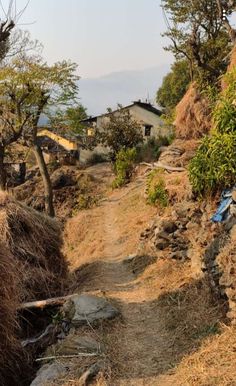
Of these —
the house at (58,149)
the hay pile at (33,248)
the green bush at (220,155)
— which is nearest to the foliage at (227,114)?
the green bush at (220,155)

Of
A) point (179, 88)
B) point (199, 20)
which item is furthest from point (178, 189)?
point (179, 88)

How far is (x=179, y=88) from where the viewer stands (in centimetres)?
4384

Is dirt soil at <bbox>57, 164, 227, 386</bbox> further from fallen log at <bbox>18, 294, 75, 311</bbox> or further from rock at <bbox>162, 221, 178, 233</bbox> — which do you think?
fallen log at <bbox>18, 294, 75, 311</bbox>

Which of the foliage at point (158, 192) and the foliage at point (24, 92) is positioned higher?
the foliage at point (24, 92)

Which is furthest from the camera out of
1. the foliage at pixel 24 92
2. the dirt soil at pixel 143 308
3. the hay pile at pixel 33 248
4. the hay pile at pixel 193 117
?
the foliage at pixel 24 92

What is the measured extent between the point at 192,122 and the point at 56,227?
336 inches

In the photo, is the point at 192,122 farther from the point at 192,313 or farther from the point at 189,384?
the point at 189,384

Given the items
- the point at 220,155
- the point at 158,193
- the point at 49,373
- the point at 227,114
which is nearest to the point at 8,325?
the point at 49,373

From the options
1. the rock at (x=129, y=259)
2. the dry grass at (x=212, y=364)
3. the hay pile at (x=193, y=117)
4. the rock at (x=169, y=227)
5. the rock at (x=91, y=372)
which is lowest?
the rock at (x=129, y=259)

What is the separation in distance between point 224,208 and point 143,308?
2762 millimetres

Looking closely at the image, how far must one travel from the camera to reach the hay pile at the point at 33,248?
424 inches

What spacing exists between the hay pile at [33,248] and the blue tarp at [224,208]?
160 inches

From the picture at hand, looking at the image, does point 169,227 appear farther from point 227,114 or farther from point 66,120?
point 66,120

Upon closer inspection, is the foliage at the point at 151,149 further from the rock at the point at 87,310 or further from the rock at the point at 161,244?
the rock at the point at 87,310
